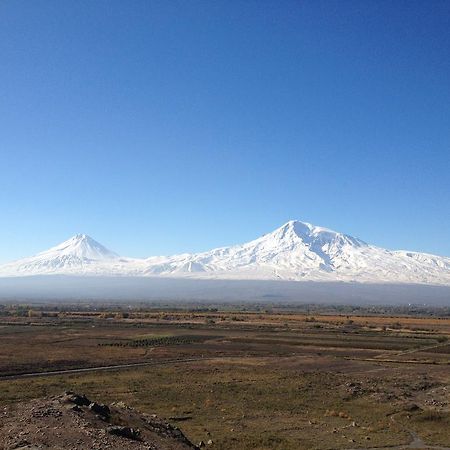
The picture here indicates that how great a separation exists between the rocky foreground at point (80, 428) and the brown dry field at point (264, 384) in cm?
311

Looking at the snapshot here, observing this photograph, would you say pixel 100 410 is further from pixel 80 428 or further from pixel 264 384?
pixel 264 384

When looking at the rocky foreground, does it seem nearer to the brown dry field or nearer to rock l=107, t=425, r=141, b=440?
rock l=107, t=425, r=141, b=440

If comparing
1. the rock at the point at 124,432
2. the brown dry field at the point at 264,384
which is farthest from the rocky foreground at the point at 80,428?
the brown dry field at the point at 264,384

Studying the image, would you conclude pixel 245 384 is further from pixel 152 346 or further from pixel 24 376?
pixel 152 346

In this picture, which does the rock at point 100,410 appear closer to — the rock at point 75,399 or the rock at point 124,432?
the rock at point 75,399

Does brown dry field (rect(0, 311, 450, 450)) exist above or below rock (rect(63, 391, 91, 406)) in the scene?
below

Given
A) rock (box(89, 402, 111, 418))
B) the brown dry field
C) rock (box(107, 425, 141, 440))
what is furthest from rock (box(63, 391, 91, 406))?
the brown dry field

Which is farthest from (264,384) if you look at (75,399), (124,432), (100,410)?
(124,432)

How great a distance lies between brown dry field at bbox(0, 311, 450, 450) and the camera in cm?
2364

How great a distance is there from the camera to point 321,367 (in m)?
44.4

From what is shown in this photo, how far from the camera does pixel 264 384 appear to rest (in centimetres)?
3541

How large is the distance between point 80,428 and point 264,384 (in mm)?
20707

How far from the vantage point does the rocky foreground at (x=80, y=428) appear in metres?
15.6

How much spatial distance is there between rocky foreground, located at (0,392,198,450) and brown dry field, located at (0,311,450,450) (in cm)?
311
